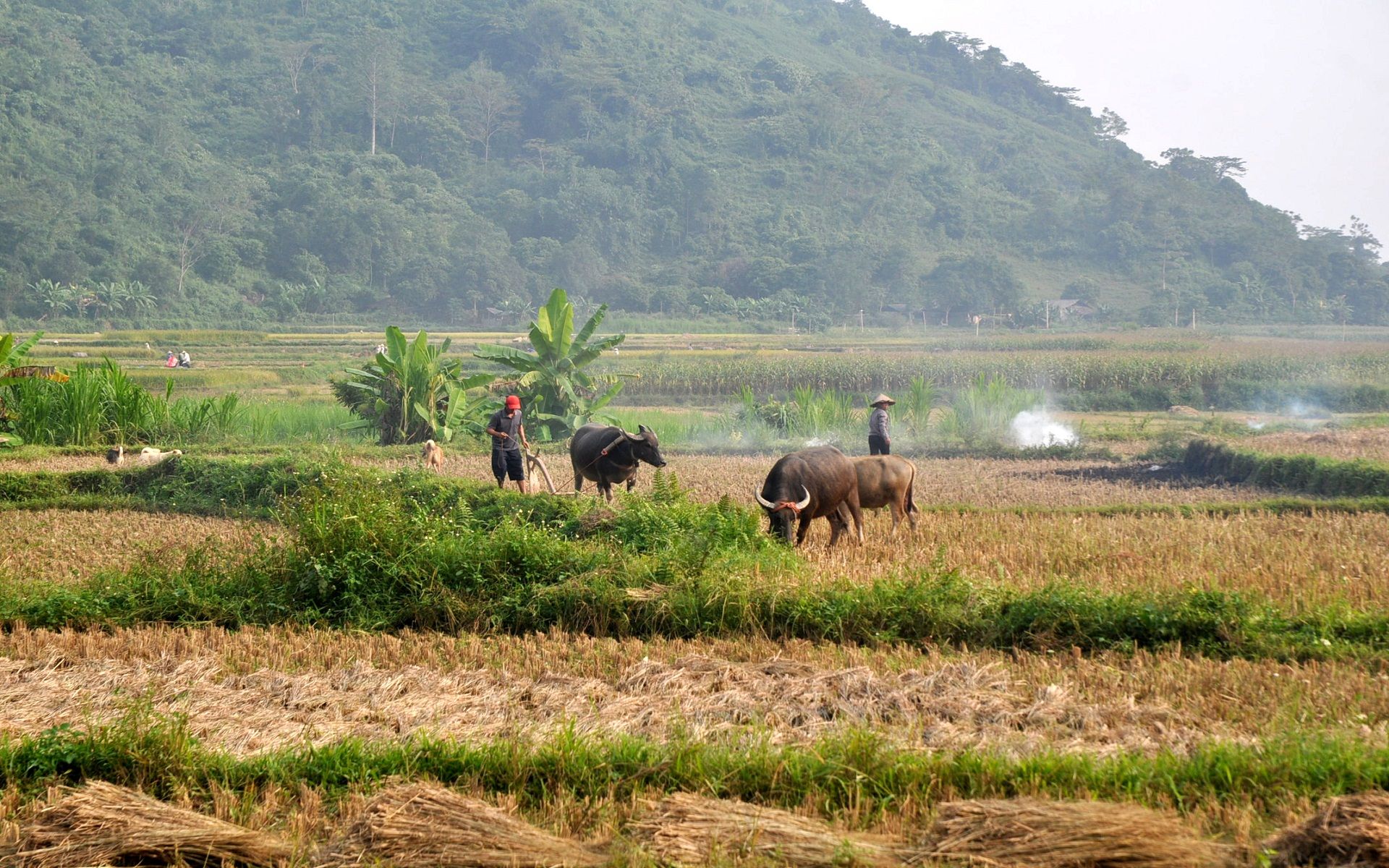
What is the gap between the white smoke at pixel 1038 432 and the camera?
62.8 ft

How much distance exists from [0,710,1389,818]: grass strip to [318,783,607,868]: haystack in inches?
17.1

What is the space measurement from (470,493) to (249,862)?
651cm

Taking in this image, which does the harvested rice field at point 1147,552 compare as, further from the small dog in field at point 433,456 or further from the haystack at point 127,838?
the small dog in field at point 433,456

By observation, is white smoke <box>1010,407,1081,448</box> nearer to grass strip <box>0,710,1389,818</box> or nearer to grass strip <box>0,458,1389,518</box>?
grass strip <box>0,458,1389,518</box>

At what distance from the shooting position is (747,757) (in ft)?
15.7

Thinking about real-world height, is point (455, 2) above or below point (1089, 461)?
above

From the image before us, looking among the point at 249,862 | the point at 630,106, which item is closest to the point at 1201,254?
the point at 630,106

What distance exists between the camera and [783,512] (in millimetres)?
9211

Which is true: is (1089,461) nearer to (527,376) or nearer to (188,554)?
(527,376)

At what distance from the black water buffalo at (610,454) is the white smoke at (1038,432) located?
792cm

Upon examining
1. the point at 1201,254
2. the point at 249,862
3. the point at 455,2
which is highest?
the point at 455,2

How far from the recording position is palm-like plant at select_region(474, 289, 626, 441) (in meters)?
17.7

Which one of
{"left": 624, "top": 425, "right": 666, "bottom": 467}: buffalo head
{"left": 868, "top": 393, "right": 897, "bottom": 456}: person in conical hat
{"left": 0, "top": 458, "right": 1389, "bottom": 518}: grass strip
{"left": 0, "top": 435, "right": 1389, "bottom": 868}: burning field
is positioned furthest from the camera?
{"left": 868, "top": 393, "right": 897, "bottom": 456}: person in conical hat

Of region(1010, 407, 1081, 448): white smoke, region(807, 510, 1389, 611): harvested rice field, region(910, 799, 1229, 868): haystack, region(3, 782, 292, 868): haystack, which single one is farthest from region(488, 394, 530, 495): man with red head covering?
region(1010, 407, 1081, 448): white smoke
